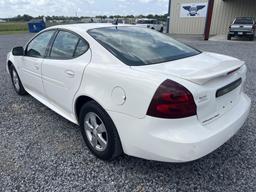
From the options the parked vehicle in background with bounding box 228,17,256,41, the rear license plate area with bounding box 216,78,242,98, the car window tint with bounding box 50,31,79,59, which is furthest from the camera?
the parked vehicle in background with bounding box 228,17,256,41

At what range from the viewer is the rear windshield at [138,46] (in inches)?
96.2

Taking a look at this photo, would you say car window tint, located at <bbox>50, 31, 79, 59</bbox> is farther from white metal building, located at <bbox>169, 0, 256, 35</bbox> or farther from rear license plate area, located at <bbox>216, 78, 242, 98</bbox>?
white metal building, located at <bbox>169, 0, 256, 35</bbox>

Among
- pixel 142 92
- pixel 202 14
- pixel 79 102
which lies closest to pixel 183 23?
pixel 202 14

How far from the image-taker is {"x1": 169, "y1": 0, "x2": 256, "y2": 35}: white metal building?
70.0 feet

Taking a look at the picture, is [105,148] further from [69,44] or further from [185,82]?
[69,44]

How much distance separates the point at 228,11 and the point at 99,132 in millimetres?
22954

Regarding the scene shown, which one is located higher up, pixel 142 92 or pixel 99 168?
pixel 142 92

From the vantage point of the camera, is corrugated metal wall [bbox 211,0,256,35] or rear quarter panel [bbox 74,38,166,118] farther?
corrugated metal wall [bbox 211,0,256,35]

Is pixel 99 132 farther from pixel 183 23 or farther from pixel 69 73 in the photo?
pixel 183 23

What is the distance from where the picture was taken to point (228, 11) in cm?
2164

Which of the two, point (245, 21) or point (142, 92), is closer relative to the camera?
point (142, 92)

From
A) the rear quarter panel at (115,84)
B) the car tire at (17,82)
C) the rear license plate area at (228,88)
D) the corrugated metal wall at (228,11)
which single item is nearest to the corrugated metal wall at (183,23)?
the corrugated metal wall at (228,11)

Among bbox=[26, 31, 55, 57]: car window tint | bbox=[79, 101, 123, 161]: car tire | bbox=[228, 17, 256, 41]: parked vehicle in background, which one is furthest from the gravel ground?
bbox=[228, 17, 256, 41]: parked vehicle in background

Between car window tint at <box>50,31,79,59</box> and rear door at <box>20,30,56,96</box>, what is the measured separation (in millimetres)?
252
